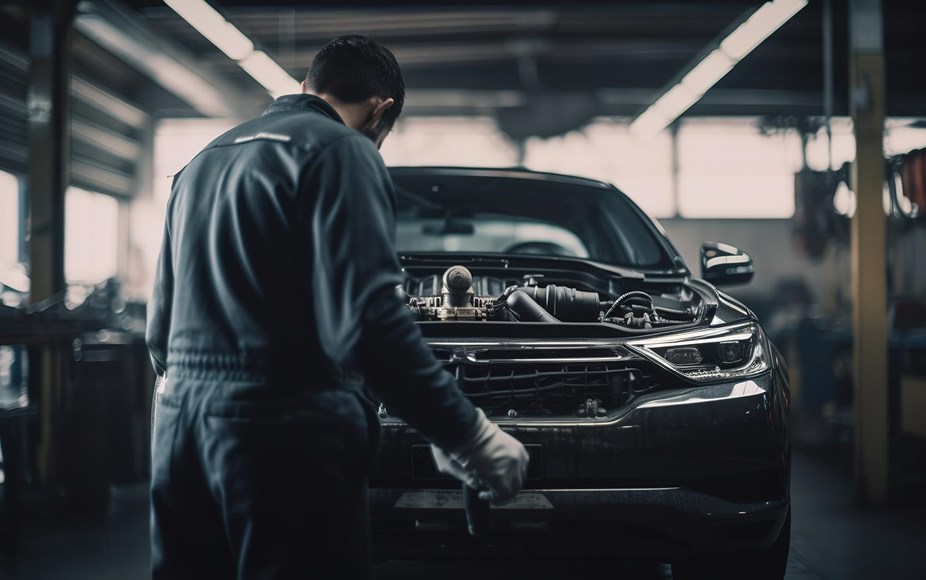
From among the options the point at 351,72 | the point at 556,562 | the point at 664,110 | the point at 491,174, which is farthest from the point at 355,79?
the point at 664,110

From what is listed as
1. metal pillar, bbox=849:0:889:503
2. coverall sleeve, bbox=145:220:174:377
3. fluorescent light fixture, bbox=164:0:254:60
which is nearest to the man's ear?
coverall sleeve, bbox=145:220:174:377

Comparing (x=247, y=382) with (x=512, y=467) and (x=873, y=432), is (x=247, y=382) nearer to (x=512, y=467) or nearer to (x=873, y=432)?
(x=512, y=467)

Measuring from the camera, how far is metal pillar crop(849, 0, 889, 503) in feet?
A: 14.5

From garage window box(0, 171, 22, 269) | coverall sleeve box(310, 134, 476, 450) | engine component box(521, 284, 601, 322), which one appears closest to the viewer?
coverall sleeve box(310, 134, 476, 450)

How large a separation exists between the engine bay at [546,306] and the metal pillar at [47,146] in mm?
2803

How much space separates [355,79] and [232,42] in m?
4.80

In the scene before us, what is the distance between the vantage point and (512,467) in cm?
133

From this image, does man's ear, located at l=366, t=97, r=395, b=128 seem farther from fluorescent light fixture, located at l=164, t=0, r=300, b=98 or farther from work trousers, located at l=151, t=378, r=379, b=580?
fluorescent light fixture, located at l=164, t=0, r=300, b=98

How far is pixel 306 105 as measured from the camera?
140 cm

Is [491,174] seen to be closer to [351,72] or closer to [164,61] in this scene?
[351,72]

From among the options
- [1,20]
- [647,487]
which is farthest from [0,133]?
[647,487]

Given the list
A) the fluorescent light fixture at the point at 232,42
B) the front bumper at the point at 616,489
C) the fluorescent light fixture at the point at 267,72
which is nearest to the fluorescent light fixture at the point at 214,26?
the fluorescent light fixture at the point at 232,42

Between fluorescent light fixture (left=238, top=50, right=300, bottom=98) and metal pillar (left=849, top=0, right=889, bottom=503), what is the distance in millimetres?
3763

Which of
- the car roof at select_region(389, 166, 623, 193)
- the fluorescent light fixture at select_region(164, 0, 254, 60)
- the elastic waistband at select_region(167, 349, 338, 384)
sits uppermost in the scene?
the fluorescent light fixture at select_region(164, 0, 254, 60)
